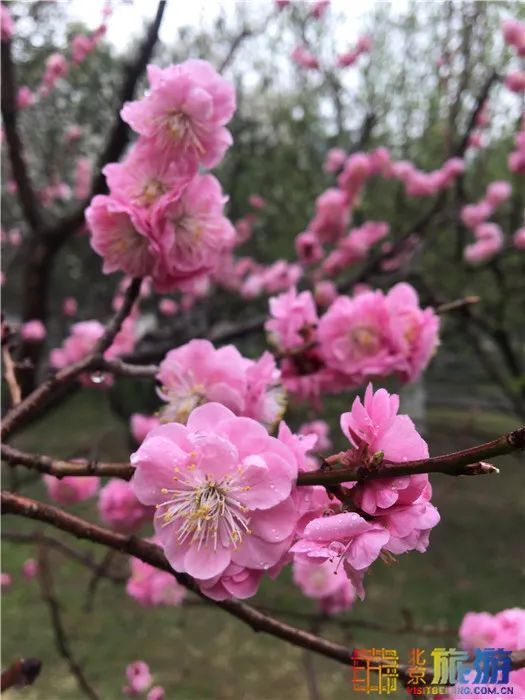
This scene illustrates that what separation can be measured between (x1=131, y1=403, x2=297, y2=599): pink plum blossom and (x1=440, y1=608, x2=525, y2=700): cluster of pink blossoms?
0.16 metres

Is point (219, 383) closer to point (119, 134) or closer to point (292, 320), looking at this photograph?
point (292, 320)

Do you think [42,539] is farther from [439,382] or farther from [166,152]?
[439,382]

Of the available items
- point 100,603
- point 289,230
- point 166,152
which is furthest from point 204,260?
point 289,230

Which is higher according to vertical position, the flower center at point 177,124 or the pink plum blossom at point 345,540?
the flower center at point 177,124

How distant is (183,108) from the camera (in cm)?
59

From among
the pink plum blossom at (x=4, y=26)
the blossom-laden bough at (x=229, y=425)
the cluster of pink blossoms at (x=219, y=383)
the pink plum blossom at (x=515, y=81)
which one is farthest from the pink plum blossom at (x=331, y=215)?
the cluster of pink blossoms at (x=219, y=383)

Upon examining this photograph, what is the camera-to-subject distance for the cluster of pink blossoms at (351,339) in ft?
2.46

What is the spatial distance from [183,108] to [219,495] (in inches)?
14.9

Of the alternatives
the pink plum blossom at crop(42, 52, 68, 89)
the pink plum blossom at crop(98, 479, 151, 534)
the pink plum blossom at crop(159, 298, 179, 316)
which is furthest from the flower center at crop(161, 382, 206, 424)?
the pink plum blossom at crop(159, 298, 179, 316)

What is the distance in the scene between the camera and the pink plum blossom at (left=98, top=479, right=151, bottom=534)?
4.22 ft

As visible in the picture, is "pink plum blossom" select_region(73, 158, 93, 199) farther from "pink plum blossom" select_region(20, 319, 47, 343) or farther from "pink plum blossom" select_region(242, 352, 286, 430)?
"pink plum blossom" select_region(242, 352, 286, 430)

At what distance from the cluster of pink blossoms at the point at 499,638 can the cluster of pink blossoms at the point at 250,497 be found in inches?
5.1

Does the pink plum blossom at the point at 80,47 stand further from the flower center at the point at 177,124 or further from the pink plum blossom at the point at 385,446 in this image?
the pink plum blossom at the point at 385,446

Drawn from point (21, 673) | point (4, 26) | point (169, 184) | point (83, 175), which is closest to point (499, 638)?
point (21, 673)
